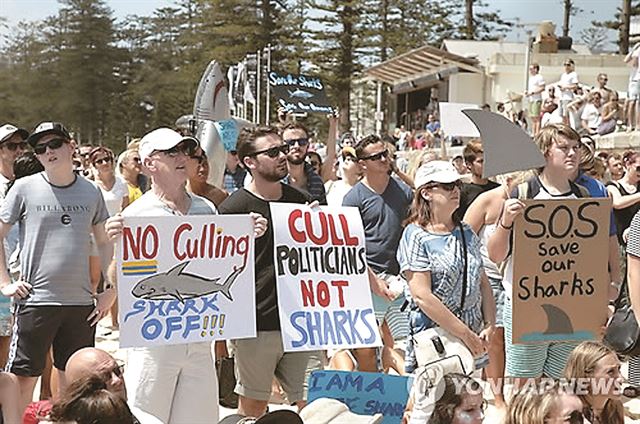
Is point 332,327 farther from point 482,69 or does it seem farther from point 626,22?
point 626,22

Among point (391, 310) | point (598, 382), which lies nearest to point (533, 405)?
point (598, 382)

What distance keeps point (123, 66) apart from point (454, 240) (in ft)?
177

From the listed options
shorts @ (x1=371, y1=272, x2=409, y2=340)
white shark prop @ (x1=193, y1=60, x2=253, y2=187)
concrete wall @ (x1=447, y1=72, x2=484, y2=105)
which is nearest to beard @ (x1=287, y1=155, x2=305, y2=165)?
shorts @ (x1=371, y1=272, x2=409, y2=340)

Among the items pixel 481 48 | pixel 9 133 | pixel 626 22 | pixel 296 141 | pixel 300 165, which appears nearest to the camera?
pixel 9 133

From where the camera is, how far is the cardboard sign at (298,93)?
8884 millimetres

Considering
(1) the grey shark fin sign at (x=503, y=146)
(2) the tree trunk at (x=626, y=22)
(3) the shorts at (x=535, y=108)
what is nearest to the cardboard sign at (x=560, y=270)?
(1) the grey shark fin sign at (x=503, y=146)

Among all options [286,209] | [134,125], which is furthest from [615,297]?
[134,125]

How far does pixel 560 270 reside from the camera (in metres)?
4.22

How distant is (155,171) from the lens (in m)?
3.84

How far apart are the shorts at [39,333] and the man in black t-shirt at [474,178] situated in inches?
92.8

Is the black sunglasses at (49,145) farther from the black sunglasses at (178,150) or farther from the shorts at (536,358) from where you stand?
the shorts at (536,358)

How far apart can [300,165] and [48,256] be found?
2103 millimetres

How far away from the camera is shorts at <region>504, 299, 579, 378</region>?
4.36 metres

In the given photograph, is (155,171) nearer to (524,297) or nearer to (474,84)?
(524,297)
